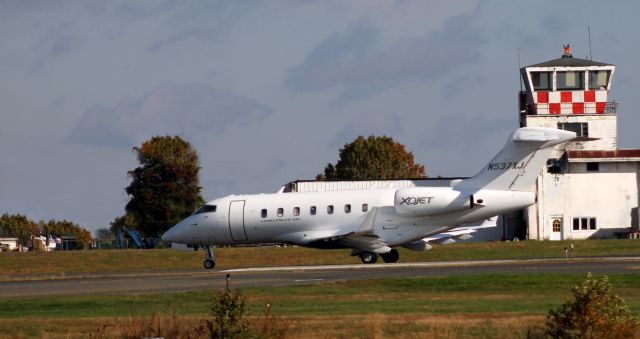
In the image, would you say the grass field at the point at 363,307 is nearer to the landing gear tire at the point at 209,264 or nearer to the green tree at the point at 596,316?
the green tree at the point at 596,316

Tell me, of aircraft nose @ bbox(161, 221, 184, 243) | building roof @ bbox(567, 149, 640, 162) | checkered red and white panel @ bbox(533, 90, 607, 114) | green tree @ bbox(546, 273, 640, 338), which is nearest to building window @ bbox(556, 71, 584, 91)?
checkered red and white panel @ bbox(533, 90, 607, 114)

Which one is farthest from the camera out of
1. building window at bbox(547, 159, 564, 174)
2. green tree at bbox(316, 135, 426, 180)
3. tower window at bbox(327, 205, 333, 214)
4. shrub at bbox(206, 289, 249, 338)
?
green tree at bbox(316, 135, 426, 180)

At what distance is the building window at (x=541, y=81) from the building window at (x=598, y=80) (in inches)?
102

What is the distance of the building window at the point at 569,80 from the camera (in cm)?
7631

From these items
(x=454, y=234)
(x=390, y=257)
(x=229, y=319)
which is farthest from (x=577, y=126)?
(x=229, y=319)

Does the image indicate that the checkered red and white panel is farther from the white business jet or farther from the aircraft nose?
the aircraft nose

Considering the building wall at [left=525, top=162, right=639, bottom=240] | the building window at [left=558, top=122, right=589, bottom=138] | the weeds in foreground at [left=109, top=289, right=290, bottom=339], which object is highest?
the building window at [left=558, top=122, right=589, bottom=138]

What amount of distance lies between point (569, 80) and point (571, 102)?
1402 mm

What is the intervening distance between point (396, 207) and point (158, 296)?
1697 cm

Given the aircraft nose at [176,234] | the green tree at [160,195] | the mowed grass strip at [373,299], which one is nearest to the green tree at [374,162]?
the green tree at [160,195]

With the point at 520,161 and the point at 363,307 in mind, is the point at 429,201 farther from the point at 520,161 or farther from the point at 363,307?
the point at 363,307

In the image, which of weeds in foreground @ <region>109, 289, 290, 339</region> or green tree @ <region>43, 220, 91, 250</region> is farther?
green tree @ <region>43, 220, 91, 250</region>

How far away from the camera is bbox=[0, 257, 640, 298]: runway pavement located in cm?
3806

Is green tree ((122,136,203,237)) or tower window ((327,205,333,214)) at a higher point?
green tree ((122,136,203,237))
